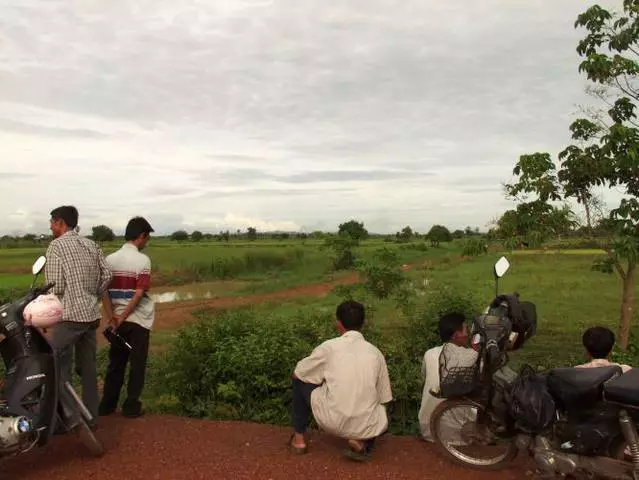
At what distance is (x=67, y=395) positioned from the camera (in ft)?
13.9

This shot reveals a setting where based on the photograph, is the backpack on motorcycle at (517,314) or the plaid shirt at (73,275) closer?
the backpack on motorcycle at (517,314)

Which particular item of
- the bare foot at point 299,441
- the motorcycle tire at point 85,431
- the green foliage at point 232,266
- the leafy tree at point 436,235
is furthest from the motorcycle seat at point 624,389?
the leafy tree at point 436,235

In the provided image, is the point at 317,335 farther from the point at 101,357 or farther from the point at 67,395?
the point at 101,357

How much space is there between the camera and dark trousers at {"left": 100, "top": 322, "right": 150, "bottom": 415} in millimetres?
5156

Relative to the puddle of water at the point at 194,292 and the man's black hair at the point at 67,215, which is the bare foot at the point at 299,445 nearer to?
the man's black hair at the point at 67,215

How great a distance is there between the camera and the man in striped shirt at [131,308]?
510 cm

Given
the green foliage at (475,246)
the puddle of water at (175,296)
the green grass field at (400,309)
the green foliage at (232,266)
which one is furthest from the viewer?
the green foliage at (232,266)

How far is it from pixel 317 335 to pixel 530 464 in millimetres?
3078

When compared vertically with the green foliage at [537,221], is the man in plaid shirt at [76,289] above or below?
below

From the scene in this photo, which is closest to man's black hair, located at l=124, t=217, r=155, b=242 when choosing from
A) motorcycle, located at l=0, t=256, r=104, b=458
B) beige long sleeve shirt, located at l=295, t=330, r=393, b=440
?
motorcycle, located at l=0, t=256, r=104, b=458

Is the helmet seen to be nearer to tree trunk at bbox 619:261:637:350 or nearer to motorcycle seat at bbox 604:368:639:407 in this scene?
motorcycle seat at bbox 604:368:639:407

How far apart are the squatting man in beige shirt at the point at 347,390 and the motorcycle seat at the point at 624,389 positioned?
1.53m

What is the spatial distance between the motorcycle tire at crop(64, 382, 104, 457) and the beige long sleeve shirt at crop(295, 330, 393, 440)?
1526 mm

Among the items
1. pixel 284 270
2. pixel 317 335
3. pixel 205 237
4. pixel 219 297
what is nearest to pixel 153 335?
pixel 317 335
